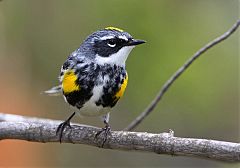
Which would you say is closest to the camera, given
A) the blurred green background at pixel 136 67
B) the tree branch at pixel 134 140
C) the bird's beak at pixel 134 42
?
the tree branch at pixel 134 140

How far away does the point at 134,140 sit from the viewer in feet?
13.7

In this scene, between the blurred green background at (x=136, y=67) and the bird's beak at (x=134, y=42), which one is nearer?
the bird's beak at (x=134, y=42)

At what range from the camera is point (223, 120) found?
25.8ft

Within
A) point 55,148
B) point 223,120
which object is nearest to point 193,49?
point 223,120

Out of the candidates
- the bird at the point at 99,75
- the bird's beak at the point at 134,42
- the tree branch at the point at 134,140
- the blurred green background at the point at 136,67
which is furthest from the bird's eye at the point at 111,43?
the blurred green background at the point at 136,67

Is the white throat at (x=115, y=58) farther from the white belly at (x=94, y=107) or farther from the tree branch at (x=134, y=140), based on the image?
the tree branch at (x=134, y=140)

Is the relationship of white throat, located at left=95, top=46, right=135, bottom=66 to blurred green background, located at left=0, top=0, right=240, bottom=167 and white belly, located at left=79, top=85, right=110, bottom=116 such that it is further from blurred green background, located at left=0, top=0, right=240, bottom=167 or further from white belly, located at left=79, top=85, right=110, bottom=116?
blurred green background, located at left=0, top=0, right=240, bottom=167

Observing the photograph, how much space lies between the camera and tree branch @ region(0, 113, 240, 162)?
3.83 m

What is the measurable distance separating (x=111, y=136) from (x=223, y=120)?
3750mm

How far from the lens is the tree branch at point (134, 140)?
383 centimetres

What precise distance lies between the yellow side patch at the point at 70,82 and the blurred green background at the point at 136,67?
249 centimetres

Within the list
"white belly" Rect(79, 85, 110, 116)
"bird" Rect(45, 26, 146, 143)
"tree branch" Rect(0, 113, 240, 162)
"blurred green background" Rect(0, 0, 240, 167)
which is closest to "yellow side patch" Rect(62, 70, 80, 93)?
"bird" Rect(45, 26, 146, 143)

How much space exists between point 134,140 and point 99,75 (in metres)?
0.77

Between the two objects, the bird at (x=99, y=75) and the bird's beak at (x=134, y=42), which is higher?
the bird's beak at (x=134, y=42)
